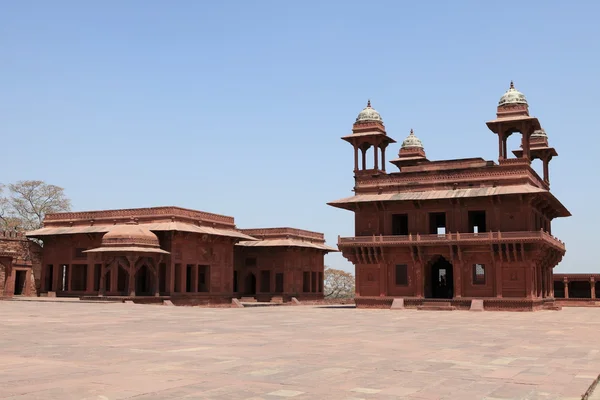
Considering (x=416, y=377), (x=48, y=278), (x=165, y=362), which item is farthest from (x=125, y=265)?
(x=416, y=377)

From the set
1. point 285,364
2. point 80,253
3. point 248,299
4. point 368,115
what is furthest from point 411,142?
point 285,364

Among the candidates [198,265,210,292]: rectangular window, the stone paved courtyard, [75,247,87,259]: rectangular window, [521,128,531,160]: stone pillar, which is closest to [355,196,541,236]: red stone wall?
[521,128,531,160]: stone pillar

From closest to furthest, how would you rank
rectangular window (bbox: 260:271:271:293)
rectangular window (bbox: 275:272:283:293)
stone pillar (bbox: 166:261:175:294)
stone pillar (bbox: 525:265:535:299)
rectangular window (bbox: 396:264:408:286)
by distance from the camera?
1. stone pillar (bbox: 525:265:535:299)
2. rectangular window (bbox: 396:264:408:286)
3. stone pillar (bbox: 166:261:175:294)
4. rectangular window (bbox: 275:272:283:293)
5. rectangular window (bbox: 260:271:271:293)

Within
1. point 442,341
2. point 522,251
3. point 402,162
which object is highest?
point 402,162

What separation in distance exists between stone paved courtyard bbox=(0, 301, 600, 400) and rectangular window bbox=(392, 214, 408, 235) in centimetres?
2505

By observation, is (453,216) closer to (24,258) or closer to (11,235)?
(24,258)

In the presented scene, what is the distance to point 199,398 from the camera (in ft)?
26.4

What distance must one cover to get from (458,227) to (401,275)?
15.8ft

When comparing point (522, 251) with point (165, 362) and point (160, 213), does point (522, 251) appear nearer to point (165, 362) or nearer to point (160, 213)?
point (160, 213)

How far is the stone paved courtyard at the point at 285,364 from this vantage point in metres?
8.64

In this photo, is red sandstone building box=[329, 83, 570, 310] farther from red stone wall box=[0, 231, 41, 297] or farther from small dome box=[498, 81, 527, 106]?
red stone wall box=[0, 231, 41, 297]

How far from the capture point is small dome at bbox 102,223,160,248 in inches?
1574

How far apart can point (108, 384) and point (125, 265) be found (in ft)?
107

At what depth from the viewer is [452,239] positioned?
1572 inches
